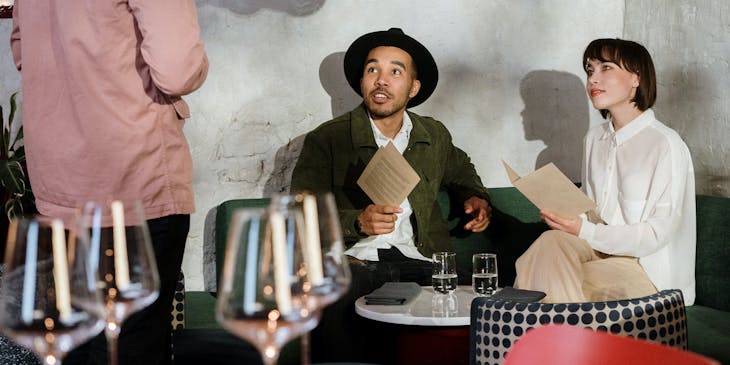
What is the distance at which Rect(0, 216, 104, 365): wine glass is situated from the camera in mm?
1113

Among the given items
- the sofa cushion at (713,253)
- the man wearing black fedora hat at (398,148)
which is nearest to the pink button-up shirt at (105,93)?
the man wearing black fedora hat at (398,148)

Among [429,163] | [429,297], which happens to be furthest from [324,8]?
[429,297]

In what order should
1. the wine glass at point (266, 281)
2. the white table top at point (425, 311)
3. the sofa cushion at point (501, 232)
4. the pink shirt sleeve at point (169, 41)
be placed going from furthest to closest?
1. the sofa cushion at point (501, 232)
2. the white table top at point (425, 311)
3. the pink shirt sleeve at point (169, 41)
4. the wine glass at point (266, 281)

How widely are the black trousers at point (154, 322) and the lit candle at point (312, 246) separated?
115 cm

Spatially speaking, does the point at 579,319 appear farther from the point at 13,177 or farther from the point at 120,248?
the point at 13,177

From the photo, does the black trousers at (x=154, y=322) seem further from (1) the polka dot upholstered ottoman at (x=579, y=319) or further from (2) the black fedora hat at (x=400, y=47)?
(2) the black fedora hat at (x=400, y=47)

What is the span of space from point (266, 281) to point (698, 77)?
3.28m

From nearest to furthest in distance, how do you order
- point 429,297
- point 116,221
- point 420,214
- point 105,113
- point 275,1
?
1. point 116,221
2. point 105,113
3. point 429,297
4. point 420,214
5. point 275,1

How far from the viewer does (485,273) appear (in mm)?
3156

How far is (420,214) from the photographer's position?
156 inches

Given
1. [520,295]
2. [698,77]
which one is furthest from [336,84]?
[520,295]

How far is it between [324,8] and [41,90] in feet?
7.47

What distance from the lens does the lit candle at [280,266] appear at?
1.06 metres

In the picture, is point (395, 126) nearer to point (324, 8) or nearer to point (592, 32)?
point (324, 8)
